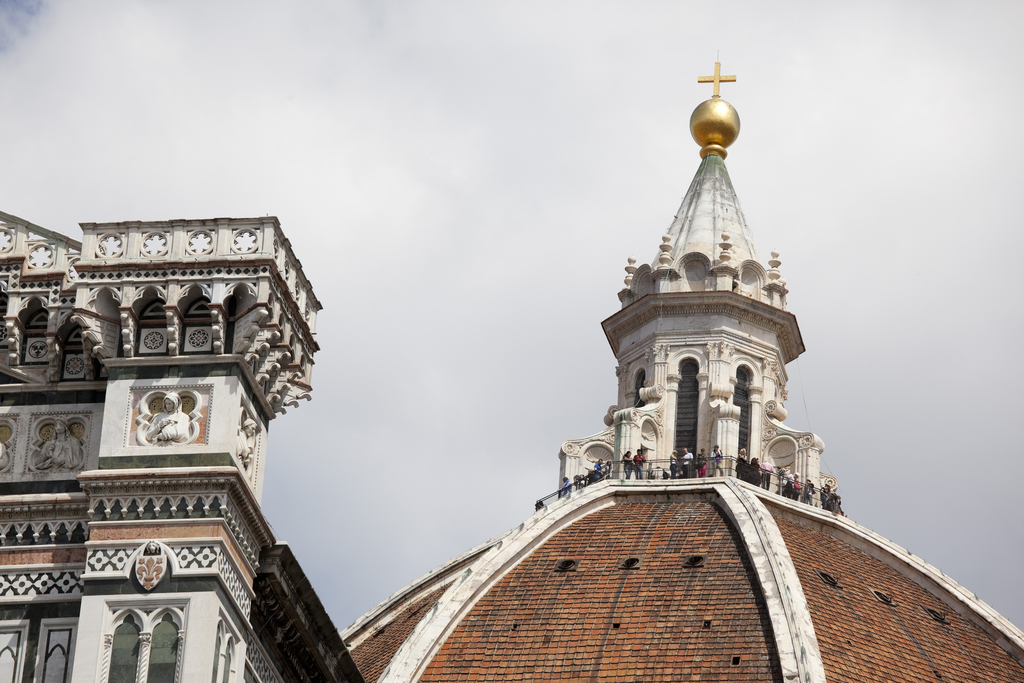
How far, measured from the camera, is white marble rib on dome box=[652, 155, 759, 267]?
2505 inches

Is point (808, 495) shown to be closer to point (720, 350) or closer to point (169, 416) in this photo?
point (720, 350)

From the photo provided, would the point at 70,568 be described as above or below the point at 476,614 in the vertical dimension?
below

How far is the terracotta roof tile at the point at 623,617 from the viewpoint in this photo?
48.7m

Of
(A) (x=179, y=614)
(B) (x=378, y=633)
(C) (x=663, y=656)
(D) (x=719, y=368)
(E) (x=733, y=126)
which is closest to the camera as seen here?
(A) (x=179, y=614)

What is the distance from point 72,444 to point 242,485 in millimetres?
1511

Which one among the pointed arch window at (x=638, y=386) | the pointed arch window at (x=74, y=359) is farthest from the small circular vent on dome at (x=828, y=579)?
the pointed arch window at (x=74, y=359)

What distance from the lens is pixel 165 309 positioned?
1956 centimetres

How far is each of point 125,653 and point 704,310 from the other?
42637mm

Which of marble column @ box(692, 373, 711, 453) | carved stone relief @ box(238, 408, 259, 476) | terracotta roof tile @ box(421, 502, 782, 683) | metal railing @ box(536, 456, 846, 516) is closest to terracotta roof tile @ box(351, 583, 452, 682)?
terracotta roof tile @ box(421, 502, 782, 683)

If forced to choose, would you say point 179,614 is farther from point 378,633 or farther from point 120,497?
point 378,633

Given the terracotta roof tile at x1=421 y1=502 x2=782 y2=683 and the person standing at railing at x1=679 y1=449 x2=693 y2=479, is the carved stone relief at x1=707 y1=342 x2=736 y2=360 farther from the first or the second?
the terracotta roof tile at x1=421 y1=502 x2=782 y2=683

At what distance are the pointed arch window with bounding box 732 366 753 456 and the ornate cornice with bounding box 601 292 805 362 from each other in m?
1.51

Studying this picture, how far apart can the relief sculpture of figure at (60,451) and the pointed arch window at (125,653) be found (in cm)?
152

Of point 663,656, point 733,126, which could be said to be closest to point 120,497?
point 663,656
